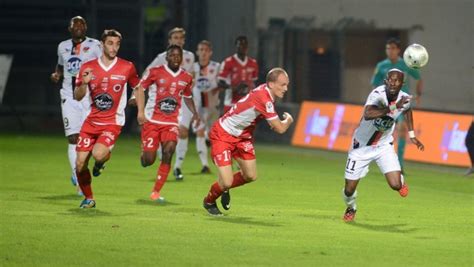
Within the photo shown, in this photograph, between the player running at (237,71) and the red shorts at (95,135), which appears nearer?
the red shorts at (95,135)

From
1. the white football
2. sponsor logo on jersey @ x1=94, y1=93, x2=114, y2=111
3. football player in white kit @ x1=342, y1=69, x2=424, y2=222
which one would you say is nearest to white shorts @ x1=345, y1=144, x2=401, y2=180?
football player in white kit @ x1=342, y1=69, x2=424, y2=222

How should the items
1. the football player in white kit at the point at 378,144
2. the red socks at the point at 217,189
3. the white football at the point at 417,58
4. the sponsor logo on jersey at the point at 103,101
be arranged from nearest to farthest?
the football player in white kit at the point at 378,144 < the red socks at the point at 217,189 < the sponsor logo on jersey at the point at 103,101 < the white football at the point at 417,58

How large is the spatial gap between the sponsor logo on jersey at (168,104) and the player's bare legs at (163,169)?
0.55 m

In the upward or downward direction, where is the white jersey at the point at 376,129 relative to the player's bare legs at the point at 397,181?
upward

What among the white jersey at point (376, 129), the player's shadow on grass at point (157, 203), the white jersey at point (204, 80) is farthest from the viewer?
the white jersey at point (204, 80)

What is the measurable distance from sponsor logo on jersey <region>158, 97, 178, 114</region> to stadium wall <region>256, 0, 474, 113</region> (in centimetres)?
1372

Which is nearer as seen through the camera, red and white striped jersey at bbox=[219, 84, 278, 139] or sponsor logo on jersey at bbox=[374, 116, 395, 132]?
red and white striped jersey at bbox=[219, 84, 278, 139]

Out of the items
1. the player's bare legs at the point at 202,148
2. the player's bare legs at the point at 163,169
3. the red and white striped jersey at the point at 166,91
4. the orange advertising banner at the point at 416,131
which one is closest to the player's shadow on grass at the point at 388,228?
→ the player's bare legs at the point at 163,169

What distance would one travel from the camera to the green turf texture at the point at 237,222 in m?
12.8

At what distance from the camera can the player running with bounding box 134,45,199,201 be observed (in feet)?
60.7

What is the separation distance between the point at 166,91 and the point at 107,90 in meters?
1.93

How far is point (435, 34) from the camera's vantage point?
32.9 metres

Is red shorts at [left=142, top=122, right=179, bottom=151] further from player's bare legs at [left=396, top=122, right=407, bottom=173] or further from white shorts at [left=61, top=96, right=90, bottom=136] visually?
player's bare legs at [left=396, top=122, right=407, bottom=173]

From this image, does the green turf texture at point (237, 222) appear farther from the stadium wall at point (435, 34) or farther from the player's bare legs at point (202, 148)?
the stadium wall at point (435, 34)
